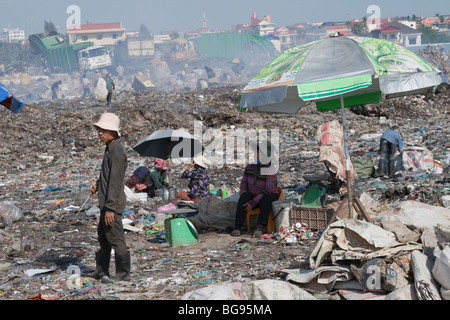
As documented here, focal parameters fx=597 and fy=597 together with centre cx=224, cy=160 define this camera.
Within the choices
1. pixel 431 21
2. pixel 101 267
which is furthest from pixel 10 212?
pixel 431 21

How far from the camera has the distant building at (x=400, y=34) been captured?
3447 inches

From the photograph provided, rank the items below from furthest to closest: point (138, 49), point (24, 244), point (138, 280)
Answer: point (138, 49)
point (24, 244)
point (138, 280)

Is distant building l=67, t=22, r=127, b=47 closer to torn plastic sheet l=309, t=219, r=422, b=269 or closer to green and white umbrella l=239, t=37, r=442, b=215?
green and white umbrella l=239, t=37, r=442, b=215

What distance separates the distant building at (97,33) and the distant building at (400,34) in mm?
55028

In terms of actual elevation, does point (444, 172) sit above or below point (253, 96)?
below

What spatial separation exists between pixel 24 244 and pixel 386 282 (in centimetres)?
415

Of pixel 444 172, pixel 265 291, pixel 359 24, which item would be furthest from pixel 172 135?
pixel 359 24

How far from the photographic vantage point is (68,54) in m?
87.3

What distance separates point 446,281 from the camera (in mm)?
4051

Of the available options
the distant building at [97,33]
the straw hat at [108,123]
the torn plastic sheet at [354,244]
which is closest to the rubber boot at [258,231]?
the torn plastic sheet at [354,244]

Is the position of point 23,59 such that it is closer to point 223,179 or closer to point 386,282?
point 223,179

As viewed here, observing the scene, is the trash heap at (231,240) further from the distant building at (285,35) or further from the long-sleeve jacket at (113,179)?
the distant building at (285,35)

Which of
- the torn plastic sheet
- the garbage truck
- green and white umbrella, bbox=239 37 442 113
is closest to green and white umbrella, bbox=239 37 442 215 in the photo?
green and white umbrella, bbox=239 37 442 113
